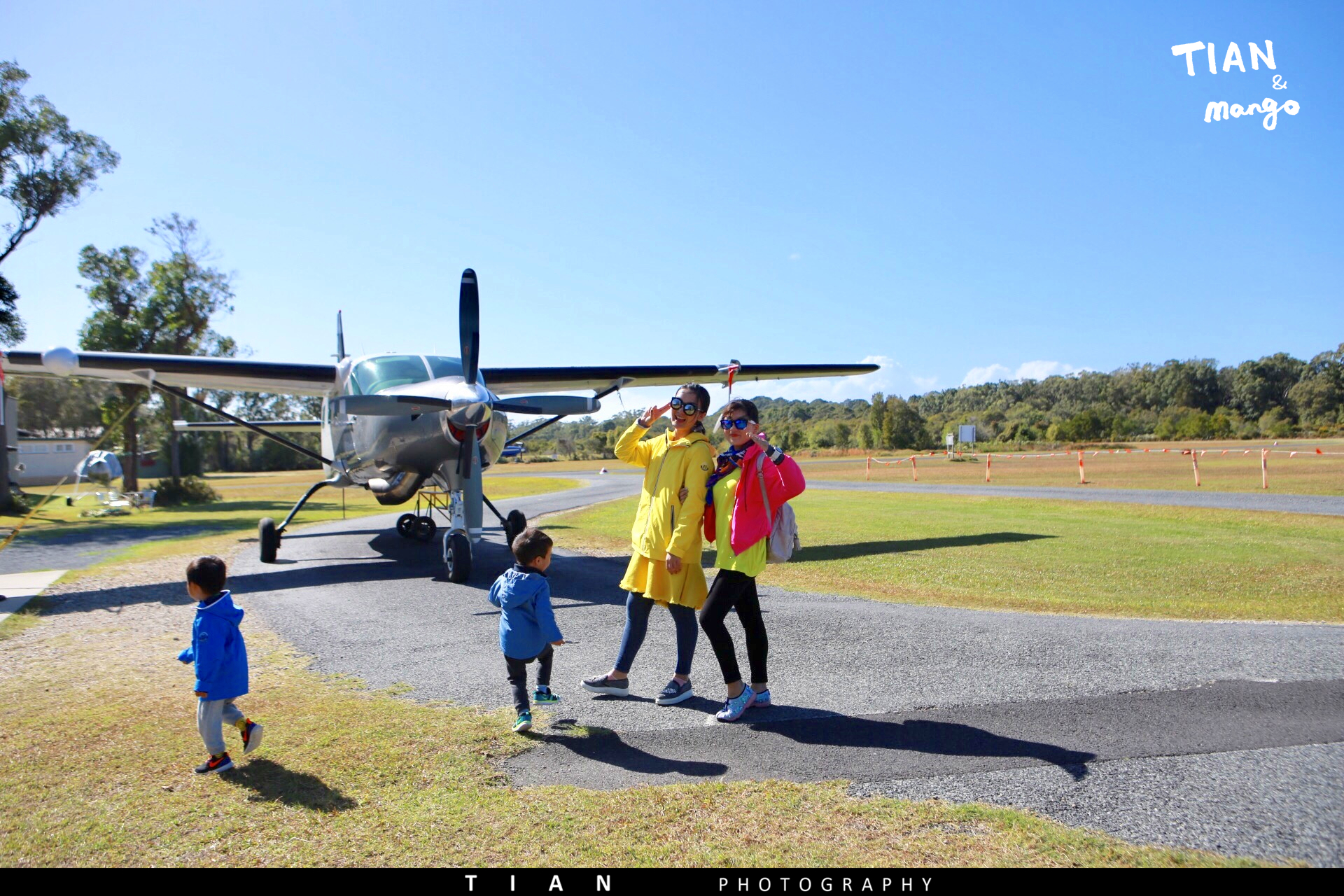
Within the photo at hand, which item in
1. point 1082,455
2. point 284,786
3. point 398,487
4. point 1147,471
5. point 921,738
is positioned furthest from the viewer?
point 1082,455

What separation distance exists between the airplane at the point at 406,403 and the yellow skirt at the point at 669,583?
12.4 ft

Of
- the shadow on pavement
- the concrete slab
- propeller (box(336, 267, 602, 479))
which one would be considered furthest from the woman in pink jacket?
the concrete slab

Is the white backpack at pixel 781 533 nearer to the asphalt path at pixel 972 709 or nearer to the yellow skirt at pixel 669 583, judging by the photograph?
the yellow skirt at pixel 669 583

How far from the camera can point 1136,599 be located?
8.12 meters

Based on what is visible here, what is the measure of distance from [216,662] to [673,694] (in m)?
2.60

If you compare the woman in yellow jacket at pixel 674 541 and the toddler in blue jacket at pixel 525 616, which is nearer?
the toddler in blue jacket at pixel 525 616

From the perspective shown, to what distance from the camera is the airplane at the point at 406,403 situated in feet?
32.1

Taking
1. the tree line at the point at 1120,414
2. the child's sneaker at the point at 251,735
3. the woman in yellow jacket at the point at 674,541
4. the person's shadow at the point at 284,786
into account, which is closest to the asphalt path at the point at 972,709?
the woman in yellow jacket at the point at 674,541

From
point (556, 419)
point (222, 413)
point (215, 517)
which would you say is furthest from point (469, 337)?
→ point (215, 517)

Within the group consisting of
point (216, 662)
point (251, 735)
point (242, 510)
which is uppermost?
point (216, 662)

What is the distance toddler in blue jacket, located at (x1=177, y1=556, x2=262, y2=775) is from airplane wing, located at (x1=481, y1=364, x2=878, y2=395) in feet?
31.6

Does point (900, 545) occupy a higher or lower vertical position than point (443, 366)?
lower

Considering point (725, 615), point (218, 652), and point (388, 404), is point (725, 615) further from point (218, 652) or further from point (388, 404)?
point (388, 404)

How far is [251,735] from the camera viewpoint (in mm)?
3904
